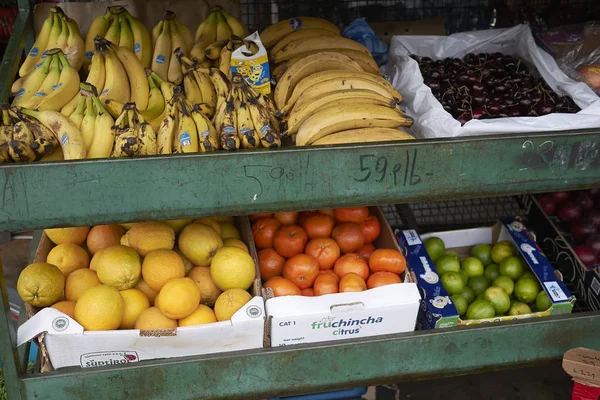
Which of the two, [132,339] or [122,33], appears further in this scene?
[122,33]

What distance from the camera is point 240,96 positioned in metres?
1.83

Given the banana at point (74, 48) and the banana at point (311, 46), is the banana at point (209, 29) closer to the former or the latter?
the banana at point (311, 46)

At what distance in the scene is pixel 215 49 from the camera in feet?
7.36

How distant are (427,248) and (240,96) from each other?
1.09 m

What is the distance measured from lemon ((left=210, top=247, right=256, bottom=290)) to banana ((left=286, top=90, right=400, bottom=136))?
44cm

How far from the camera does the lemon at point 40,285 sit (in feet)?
6.00

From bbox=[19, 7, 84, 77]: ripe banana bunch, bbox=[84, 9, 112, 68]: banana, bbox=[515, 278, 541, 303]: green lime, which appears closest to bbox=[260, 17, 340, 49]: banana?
bbox=[84, 9, 112, 68]: banana

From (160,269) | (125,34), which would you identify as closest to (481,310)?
(160,269)

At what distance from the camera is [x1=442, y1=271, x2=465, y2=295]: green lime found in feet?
7.42

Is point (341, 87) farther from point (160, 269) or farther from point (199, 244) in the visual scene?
point (160, 269)

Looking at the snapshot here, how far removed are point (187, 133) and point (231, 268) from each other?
0.45 metres

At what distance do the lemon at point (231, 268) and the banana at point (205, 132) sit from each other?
13.8 inches

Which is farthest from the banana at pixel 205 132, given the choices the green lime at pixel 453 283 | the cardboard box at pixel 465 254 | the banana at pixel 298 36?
the green lime at pixel 453 283

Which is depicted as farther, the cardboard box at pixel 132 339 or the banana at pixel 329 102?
the banana at pixel 329 102
